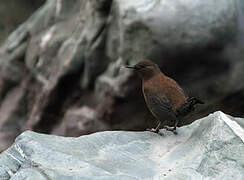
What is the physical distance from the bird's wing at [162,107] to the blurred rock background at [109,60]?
9.22 feet

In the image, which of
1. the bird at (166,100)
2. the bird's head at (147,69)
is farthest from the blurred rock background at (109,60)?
the bird at (166,100)

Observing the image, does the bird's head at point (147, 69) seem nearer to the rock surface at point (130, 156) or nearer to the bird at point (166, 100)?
the bird at point (166, 100)

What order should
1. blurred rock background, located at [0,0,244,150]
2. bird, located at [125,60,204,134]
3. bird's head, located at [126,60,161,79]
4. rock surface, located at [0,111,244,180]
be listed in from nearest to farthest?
1. rock surface, located at [0,111,244,180]
2. bird, located at [125,60,204,134]
3. bird's head, located at [126,60,161,79]
4. blurred rock background, located at [0,0,244,150]

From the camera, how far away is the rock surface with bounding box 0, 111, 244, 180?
3781mm

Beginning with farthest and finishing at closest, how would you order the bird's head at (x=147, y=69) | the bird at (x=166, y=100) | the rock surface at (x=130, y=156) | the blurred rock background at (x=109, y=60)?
the blurred rock background at (x=109, y=60) < the bird's head at (x=147, y=69) < the bird at (x=166, y=100) < the rock surface at (x=130, y=156)

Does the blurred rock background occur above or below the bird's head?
below

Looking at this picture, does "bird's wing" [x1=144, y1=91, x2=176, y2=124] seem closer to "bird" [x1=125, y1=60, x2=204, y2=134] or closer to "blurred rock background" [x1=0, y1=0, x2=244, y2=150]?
"bird" [x1=125, y1=60, x2=204, y2=134]

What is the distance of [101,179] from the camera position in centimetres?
371

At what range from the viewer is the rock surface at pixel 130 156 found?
12.4ft

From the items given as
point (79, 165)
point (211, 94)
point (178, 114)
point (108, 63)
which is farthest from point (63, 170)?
point (108, 63)

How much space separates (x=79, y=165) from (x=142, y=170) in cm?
51

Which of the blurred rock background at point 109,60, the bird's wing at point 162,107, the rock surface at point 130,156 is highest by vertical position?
the rock surface at point 130,156

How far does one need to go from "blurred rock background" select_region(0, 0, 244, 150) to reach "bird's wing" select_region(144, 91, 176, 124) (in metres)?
2.81

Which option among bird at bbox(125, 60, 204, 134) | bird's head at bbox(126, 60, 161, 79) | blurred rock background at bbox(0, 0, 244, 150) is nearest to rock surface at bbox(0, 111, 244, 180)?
bird at bbox(125, 60, 204, 134)
